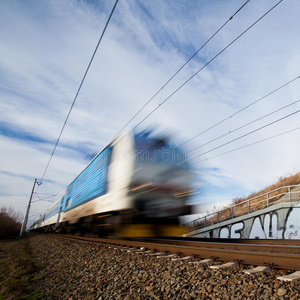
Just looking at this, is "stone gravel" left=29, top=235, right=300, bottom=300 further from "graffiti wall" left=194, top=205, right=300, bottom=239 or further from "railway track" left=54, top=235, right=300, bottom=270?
"graffiti wall" left=194, top=205, right=300, bottom=239

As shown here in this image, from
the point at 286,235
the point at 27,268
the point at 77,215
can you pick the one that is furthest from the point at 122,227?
the point at 286,235

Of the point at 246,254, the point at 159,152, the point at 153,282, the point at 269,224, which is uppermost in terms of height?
the point at 159,152

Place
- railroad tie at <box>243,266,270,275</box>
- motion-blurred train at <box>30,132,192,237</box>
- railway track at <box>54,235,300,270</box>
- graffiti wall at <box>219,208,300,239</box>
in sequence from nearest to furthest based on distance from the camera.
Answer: railroad tie at <box>243,266,270,275</box>, railway track at <box>54,235,300,270</box>, motion-blurred train at <box>30,132,192,237</box>, graffiti wall at <box>219,208,300,239</box>

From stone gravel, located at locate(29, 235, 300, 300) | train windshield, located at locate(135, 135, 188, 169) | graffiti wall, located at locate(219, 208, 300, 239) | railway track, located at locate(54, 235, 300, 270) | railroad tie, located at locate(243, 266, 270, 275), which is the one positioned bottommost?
stone gravel, located at locate(29, 235, 300, 300)

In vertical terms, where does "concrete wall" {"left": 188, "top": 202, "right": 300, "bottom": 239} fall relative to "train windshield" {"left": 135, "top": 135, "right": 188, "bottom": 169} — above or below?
below

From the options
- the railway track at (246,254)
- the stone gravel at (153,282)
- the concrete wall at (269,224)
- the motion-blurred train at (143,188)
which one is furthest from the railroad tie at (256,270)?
the concrete wall at (269,224)

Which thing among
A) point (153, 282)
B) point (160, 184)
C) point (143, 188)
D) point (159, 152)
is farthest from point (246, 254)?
point (159, 152)

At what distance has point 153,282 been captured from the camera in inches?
127

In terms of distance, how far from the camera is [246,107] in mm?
7449

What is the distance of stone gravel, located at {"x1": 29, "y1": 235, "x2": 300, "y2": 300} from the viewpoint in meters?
2.51

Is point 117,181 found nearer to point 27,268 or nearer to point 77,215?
point 27,268

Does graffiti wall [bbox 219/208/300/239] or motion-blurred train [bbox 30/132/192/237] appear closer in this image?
motion-blurred train [bbox 30/132/192/237]

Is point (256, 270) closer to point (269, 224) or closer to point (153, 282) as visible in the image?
point (153, 282)

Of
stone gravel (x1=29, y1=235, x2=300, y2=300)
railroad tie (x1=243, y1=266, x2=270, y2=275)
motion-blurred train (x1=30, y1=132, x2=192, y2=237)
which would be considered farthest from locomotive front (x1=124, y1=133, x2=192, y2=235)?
railroad tie (x1=243, y1=266, x2=270, y2=275)
